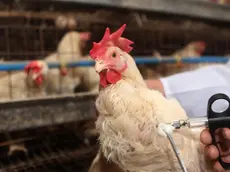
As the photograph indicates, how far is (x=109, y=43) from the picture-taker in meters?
0.70

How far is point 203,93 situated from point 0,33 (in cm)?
124

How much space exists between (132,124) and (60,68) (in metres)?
0.87

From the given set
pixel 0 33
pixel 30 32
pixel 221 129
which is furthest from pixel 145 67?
pixel 221 129

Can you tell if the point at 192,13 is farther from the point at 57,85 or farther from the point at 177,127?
the point at 177,127

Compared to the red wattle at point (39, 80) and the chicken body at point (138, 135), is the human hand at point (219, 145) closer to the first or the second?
the chicken body at point (138, 135)

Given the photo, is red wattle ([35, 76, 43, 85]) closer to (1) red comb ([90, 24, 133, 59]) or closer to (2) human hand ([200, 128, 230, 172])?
(1) red comb ([90, 24, 133, 59])

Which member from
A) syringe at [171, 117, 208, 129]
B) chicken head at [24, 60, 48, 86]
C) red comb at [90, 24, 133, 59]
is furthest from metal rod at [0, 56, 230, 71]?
syringe at [171, 117, 208, 129]

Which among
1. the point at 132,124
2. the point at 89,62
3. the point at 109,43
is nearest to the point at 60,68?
the point at 89,62

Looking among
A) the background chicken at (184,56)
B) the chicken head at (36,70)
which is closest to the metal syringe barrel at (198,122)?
the chicken head at (36,70)

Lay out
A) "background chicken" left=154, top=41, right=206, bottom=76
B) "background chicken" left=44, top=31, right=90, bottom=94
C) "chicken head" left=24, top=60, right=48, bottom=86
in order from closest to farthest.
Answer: "chicken head" left=24, top=60, right=48, bottom=86 < "background chicken" left=44, top=31, right=90, bottom=94 < "background chicken" left=154, top=41, right=206, bottom=76

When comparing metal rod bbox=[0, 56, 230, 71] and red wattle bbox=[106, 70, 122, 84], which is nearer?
red wattle bbox=[106, 70, 122, 84]

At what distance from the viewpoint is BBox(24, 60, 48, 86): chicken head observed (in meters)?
1.34

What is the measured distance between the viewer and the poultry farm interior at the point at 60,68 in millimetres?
1051

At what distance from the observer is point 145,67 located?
1.83 meters
